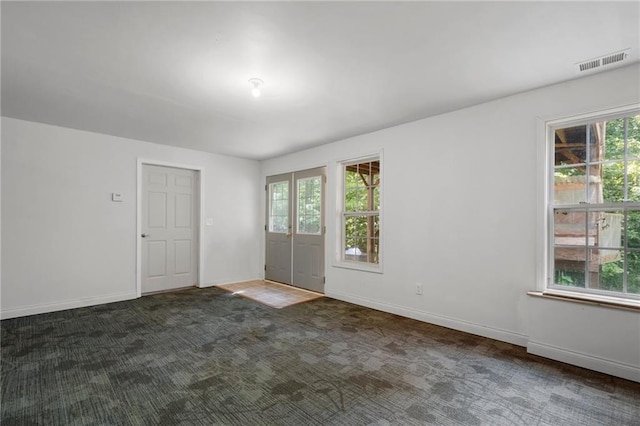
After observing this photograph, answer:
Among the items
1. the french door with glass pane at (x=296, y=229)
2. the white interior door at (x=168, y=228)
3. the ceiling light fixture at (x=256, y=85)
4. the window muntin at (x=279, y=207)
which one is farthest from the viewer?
the window muntin at (x=279, y=207)

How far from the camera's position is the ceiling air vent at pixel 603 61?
2.25m

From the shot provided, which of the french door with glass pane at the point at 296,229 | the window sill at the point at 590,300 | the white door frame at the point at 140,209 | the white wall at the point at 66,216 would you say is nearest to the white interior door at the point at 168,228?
the white door frame at the point at 140,209

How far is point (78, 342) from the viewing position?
298 cm

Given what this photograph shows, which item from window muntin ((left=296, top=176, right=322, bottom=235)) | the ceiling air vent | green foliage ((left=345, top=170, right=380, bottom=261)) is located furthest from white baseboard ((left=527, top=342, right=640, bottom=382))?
window muntin ((left=296, top=176, right=322, bottom=235))

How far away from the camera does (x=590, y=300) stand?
2.46m

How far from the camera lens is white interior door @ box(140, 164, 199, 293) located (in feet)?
16.0

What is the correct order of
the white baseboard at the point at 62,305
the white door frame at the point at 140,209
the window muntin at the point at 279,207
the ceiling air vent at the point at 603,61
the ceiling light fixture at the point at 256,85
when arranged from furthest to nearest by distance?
the window muntin at the point at 279,207, the white door frame at the point at 140,209, the white baseboard at the point at 62,305, the ceiling light fixture at the point at 256,85, the ceiling air vent at the point at 603,61

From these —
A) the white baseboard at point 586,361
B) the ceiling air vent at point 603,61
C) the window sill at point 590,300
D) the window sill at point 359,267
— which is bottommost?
the white baseboard at point 586,361

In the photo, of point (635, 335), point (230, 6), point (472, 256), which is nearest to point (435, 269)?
point (472, 256)

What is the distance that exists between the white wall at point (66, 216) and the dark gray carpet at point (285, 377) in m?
0.58

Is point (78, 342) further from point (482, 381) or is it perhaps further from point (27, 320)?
point (482, 381)

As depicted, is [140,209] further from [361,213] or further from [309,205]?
[361,213]

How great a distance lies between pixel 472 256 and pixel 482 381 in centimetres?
134

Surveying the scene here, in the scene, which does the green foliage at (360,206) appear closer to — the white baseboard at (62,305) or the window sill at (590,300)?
the window sill at (590,300)
